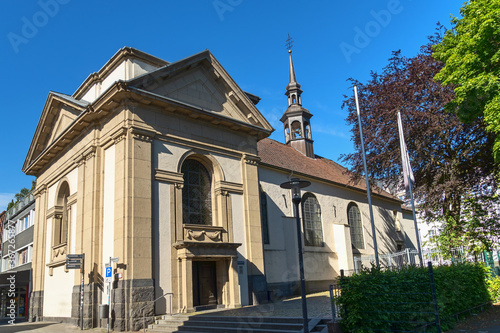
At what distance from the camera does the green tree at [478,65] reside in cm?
1531

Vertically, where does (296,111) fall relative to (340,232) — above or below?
above

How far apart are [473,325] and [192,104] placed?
1389cm

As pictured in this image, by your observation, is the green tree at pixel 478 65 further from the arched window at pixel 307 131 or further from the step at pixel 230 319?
the arched window at pixel 307 131

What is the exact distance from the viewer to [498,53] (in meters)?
15.6

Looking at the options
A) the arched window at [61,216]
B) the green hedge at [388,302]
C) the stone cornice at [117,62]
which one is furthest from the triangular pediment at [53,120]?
the green hedge at [388,302]

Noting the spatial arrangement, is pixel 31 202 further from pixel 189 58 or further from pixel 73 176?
pixel 189 58

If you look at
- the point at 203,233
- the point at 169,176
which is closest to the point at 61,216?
the point at 169,176

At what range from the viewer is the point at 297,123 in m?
36.6

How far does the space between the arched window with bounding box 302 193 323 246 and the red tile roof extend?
1762 millimetres

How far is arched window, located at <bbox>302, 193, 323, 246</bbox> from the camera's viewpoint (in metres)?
27.6

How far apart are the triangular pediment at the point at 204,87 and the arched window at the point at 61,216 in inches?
329

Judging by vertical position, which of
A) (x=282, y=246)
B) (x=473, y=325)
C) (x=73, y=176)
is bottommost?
(x=473, y=325)

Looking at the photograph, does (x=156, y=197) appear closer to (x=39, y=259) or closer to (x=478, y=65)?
(x=39, y=259)

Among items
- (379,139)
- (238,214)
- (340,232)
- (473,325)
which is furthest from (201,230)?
(340,232)
